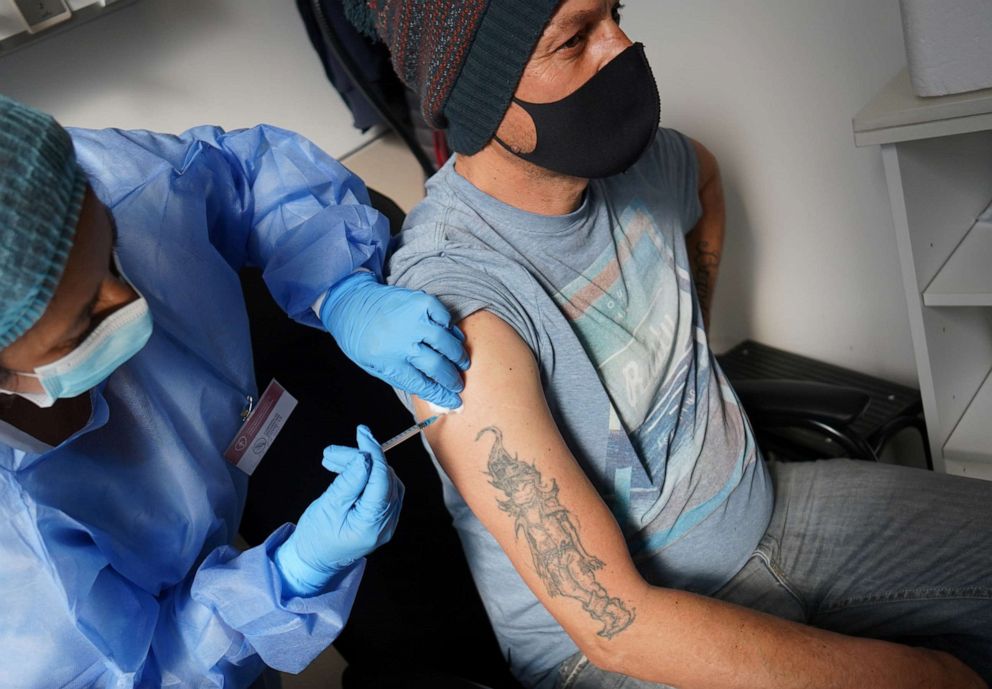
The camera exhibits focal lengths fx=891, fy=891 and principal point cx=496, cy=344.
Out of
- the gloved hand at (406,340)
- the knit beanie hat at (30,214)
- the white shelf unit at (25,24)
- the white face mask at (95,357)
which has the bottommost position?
the gloved hand at (406,340)

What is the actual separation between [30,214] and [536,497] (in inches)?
23.9

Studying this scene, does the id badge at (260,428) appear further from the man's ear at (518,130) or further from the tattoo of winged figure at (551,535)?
the man's ear at (518,130)

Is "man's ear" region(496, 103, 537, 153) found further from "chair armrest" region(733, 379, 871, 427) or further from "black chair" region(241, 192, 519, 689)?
"chair armrest" region(733, 379, 871, 427)

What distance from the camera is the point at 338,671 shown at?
6.47 feet

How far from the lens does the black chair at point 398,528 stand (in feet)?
4.01

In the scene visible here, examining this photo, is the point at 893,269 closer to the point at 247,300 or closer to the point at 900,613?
the point at 900,613

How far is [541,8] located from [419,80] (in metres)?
0.21

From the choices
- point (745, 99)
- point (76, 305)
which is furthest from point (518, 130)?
point (745, 99)

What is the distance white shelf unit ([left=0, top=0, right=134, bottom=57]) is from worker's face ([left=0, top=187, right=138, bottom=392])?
0.76m

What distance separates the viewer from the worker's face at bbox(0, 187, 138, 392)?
A: 85 cm

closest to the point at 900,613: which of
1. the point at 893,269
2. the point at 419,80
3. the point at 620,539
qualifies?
the point at 620,539

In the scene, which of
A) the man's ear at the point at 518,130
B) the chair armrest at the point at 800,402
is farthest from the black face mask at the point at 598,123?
the chair armrest at the point at 800,402

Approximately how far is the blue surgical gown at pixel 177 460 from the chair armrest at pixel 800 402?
2.35 feet

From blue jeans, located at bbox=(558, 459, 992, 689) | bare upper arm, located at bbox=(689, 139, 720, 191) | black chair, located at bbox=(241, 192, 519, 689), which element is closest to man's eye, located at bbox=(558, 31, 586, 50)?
black chair, located at bbox=(241, 192, 519, 689)
